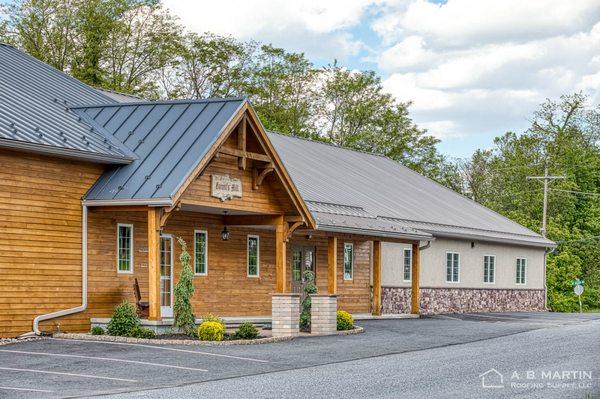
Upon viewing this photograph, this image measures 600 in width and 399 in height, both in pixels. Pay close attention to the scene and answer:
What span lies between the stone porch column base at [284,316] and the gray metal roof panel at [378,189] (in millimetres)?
8156

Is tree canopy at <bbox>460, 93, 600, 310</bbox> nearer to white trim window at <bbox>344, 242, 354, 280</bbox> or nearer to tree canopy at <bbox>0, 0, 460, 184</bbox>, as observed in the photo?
tree canopy at <bbox>0, 0, 460, 184</bbox>

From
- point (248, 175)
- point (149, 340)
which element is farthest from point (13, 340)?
point (248, 175)

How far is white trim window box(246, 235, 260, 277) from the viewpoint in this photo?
29.7 m

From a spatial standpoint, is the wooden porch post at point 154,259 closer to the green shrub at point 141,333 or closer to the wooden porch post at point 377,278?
the green shrub at point 141,333

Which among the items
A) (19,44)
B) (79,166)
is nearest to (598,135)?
(19,44)

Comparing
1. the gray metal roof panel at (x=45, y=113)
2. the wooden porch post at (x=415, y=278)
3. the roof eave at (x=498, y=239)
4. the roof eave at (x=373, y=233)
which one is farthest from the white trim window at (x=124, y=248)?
the roof eave at (x=498, y=239)

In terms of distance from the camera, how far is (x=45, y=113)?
78.6 feet

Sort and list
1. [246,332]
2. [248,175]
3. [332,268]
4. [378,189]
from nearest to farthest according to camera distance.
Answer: [246,332] < [248,175] < [332,268] < [378,189]

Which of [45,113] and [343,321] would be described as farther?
→ [343,321]

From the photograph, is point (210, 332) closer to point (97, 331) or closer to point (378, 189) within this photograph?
point (97, 331)

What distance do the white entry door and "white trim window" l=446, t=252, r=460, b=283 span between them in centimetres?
1582

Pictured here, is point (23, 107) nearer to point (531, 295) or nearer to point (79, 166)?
point (79, 166)

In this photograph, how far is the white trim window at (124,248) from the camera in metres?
24.2

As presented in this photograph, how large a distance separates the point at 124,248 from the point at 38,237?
269cm
